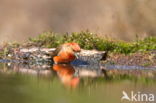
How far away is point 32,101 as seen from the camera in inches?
281

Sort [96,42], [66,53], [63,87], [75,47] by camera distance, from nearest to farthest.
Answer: [63,87]
[66,53]
[75,47]
[96,42]

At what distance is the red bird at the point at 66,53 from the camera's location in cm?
1515

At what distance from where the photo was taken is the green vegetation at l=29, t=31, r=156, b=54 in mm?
16188

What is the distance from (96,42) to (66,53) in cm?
168

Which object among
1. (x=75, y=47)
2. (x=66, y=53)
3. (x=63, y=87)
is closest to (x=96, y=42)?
(x=75, y=47)

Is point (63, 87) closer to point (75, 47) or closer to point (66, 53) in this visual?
point (66, 53)

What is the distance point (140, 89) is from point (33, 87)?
2.09 metres

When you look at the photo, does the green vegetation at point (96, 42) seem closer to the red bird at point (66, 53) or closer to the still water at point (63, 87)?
the red bird at point (66, 53)

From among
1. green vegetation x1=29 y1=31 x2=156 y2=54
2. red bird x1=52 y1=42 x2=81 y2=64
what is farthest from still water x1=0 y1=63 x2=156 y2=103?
green vegetation x1=29 y1=31 x2=156 y2=54

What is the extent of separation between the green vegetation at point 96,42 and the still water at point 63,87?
4.45m

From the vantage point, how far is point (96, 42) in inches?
646

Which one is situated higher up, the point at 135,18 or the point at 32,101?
the point at 135,18

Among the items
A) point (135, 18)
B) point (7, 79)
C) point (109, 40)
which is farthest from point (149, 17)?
point (7, 79)

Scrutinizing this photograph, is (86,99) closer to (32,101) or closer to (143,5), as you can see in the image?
(32,101)
